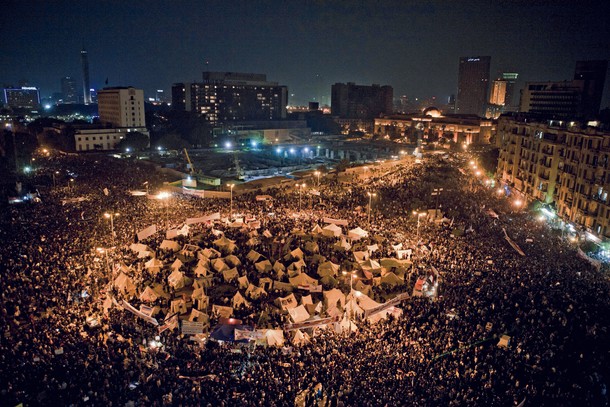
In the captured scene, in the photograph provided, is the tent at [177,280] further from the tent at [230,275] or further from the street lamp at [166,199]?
the street lamp at [166,199]

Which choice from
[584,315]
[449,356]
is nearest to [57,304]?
[449,356]

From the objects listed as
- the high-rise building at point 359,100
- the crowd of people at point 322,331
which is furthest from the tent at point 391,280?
the high-rise building at point 359,100

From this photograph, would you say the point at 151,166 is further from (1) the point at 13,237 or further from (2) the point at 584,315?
(2) the point at 584,315

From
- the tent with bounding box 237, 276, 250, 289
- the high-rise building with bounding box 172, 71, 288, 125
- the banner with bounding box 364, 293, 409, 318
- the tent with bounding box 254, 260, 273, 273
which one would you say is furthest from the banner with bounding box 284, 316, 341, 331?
the high-rise building with bounding box 172, 71, 288, 125

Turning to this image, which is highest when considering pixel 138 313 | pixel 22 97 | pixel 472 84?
pixel 472 84

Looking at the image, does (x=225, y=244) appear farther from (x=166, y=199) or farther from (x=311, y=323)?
(x=166, y=199)

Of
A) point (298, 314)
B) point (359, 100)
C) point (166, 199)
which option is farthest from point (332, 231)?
point (359, 100)
